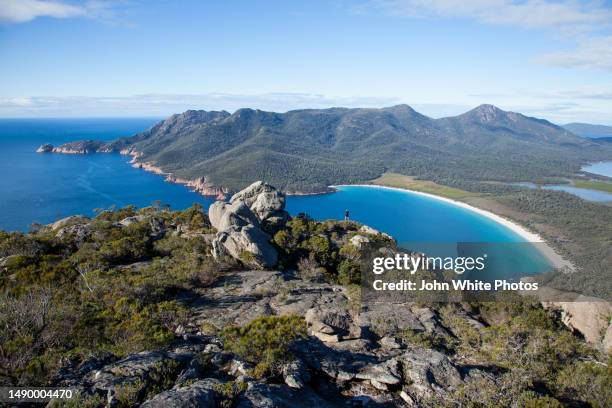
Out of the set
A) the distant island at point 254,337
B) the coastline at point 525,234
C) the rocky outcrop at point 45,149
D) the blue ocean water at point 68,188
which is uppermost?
the rocky outcrop at point 45,149

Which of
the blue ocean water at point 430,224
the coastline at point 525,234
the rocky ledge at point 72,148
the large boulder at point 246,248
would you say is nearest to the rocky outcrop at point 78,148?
the rocky ledge at point 72,148

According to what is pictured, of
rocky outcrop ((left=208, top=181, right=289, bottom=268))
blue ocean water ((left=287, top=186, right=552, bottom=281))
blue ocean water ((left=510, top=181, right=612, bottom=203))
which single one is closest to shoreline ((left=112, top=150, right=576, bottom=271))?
blue ocean water ((left=287, top=186, right=552, bottom=281))

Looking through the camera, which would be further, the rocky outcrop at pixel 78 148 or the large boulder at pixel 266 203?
the rocky outcrop at pixel 78 148

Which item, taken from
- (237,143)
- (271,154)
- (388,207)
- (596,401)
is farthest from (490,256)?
(237,143)

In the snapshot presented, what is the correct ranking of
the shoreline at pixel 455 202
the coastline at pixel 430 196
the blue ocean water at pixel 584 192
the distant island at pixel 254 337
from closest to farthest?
1. the distant island at pixel 254 337
2. the shoreline at pixel 455 202
3. the coastline at pixel 430 196
4. the blue ocean water at pixel 584 192

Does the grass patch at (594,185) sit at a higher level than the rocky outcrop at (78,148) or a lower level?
lower

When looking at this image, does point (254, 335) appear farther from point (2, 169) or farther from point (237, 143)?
point (237, 143)

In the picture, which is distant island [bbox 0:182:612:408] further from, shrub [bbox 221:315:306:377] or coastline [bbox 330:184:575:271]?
coastline [bbox 330:184:575:271]

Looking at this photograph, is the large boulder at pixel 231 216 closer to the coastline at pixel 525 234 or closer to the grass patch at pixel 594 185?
the coastline at pixel 525 234
